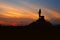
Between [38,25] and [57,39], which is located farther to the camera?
[38,25]

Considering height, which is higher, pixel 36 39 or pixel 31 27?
pixel 31 27

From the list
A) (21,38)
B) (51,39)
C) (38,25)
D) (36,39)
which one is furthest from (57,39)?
(38,25)

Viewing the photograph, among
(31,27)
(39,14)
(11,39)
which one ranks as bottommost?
(11,39)

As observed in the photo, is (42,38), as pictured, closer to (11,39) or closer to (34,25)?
(11,39)

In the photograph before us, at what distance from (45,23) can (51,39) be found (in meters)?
13.8

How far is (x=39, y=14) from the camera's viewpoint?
117 ft

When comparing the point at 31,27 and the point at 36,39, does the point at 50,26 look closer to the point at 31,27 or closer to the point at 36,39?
the point at 31,27

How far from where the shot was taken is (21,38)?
70.9 feet

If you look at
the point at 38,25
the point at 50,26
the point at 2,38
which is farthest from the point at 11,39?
the point at 50,26

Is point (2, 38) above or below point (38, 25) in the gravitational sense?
below

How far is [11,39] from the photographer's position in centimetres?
2078

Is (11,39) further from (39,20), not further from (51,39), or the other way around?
(39,20)

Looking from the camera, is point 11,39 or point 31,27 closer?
point 11,39

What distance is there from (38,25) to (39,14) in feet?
8.26
